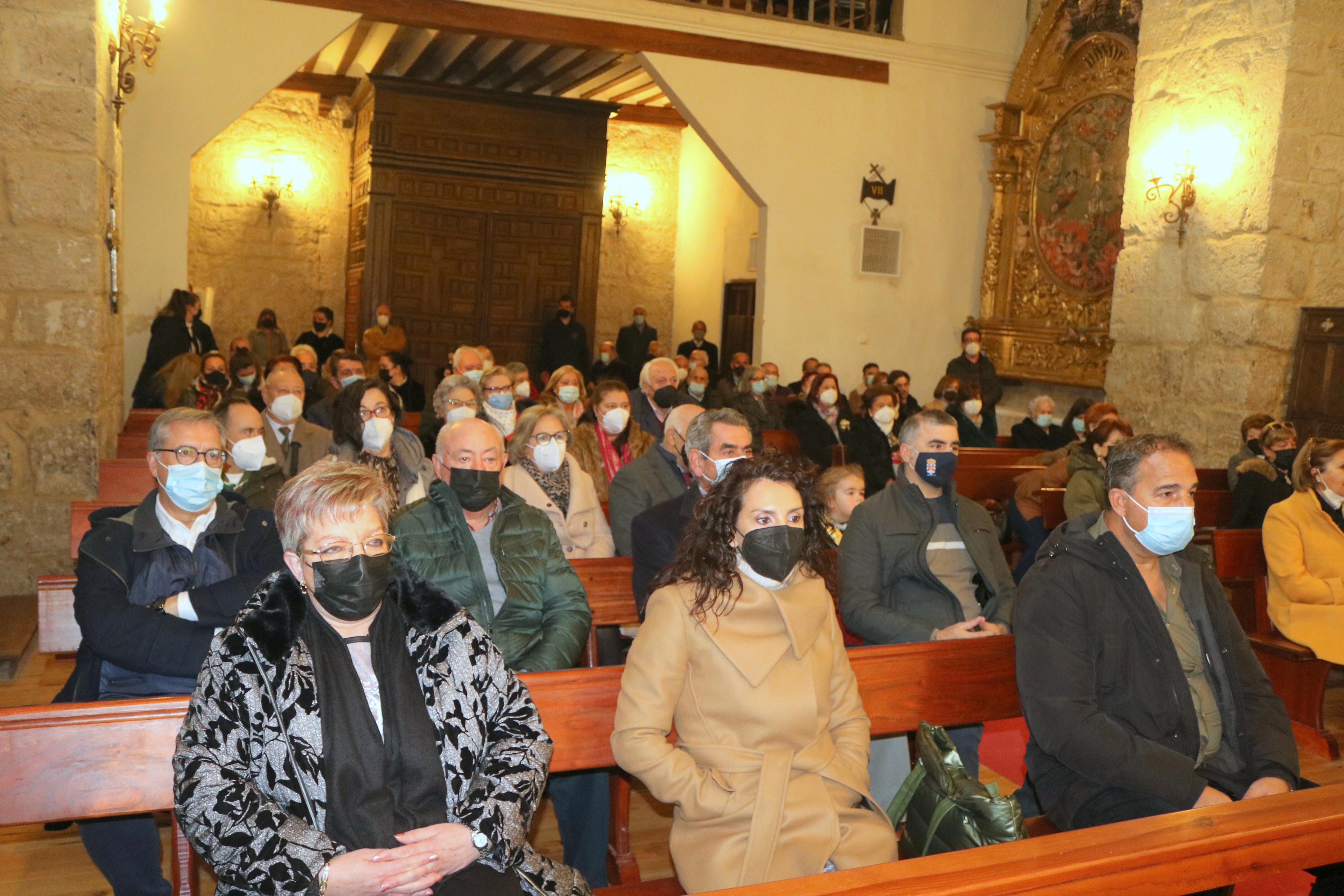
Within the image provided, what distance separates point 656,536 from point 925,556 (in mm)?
897

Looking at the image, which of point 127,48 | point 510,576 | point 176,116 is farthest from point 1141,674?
point 176,116

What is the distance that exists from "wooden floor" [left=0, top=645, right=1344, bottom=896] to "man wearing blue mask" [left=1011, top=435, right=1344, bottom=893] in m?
0.54

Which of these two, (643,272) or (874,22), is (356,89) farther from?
(874,22)

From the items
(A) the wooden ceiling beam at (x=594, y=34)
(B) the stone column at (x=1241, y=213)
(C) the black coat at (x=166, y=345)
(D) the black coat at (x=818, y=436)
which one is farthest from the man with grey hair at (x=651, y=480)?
(A) the wooden ceiling beam at (x=594, y=34)

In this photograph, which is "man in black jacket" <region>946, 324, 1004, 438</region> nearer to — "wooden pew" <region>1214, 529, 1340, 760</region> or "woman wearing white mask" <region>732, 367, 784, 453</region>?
"woman wearing white mask" <region>732, 367, 784, 453</region>

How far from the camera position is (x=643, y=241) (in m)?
15.7

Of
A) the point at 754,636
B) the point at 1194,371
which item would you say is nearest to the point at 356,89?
the point at 1194,371

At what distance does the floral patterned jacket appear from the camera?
1.85m

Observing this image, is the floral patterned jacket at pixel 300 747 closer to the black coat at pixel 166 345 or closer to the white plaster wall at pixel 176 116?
the black coat at pixel 166 345

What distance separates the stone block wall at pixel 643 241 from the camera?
15.4 meters

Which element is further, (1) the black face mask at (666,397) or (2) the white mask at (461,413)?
(1) the black face mask at (666,397)

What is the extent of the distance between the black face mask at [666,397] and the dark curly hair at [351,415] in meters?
2.16

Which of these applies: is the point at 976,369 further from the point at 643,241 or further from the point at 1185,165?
the point at 643,241

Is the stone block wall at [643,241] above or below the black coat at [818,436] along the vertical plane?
above
